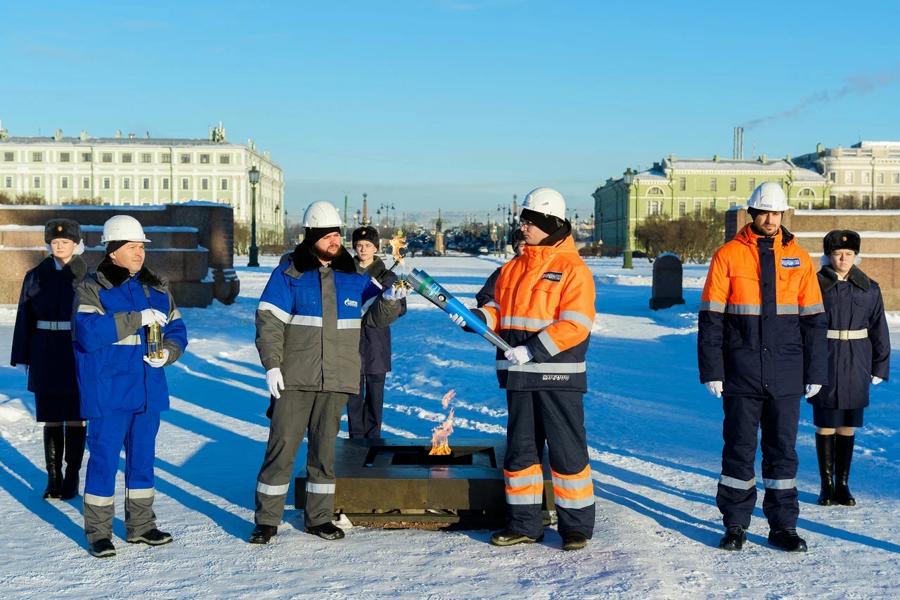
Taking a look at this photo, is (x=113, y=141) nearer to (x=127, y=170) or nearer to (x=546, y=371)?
(x=127, y=170)

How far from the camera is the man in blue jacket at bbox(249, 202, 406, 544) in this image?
5.75 meters

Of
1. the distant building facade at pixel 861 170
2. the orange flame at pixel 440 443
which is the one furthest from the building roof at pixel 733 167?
→ the orange flame at pixel 440 443

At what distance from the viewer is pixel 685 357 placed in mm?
14438

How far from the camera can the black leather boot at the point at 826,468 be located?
6656mm

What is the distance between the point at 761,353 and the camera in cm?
566

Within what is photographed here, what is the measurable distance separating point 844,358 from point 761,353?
1444mm

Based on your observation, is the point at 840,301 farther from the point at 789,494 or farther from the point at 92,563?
the point at 92,563

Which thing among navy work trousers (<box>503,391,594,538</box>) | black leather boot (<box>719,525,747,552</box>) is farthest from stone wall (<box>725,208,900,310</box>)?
navy work trousers (<box>503,391,594,538</box>)

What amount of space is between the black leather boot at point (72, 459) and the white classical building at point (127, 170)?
4521 inches

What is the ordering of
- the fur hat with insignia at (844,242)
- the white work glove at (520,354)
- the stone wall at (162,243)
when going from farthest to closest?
the stone wall at (162,243)
the fur hat with insignia at (844,242)
the white work glove at (520,354)

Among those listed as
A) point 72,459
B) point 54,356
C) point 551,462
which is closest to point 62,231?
point 54,356

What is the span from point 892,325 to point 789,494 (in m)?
15.0

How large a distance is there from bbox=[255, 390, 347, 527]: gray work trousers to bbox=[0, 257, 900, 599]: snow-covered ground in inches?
7.8

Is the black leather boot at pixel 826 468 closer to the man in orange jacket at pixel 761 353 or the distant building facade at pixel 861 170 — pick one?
the man in orange jacket at pixel 761 353
